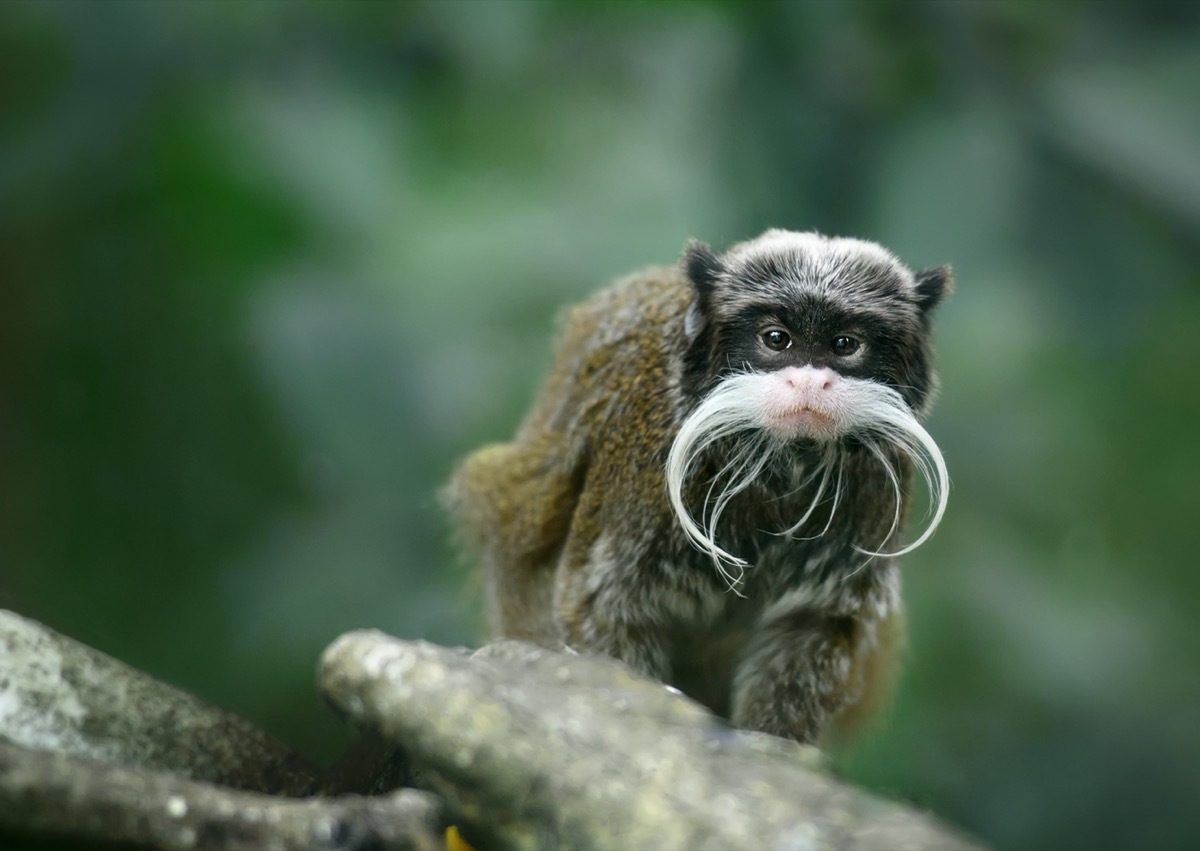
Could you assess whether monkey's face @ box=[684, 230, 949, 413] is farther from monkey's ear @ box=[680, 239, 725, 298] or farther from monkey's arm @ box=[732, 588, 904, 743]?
monkey's arm @ box=[732, 588, 904, 743]

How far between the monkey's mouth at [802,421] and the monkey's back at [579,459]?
0.39 meters

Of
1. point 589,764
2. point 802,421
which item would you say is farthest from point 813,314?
point 589,764

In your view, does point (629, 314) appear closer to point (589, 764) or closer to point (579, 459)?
point (579, 459)

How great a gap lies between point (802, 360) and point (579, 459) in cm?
84

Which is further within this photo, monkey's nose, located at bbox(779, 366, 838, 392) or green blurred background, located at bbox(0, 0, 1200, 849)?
green blurred background, located at bbox(0, 0, 1200, 849)

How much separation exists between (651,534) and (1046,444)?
2.60m

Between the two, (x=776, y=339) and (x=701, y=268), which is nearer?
(x=776, y=339)

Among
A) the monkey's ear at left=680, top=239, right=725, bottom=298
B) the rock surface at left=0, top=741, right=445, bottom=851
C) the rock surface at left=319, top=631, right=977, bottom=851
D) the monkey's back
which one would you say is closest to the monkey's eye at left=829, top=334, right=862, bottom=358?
the monkey's ear at left=680, top=239, right=725, bottom=298

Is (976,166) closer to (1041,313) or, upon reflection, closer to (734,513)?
(1041,313)

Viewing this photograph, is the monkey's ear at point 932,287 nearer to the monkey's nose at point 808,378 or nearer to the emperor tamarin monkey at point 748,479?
the emperor tamarin monkey at point 748,479

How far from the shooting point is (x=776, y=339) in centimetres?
268

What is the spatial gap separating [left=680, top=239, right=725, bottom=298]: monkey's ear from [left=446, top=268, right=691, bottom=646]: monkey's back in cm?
19

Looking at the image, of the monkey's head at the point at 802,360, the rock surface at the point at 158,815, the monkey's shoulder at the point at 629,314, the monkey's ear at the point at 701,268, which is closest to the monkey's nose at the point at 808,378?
the monkey's head at the point at 802,360

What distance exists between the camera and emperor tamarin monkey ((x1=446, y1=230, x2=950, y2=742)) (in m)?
2.67
